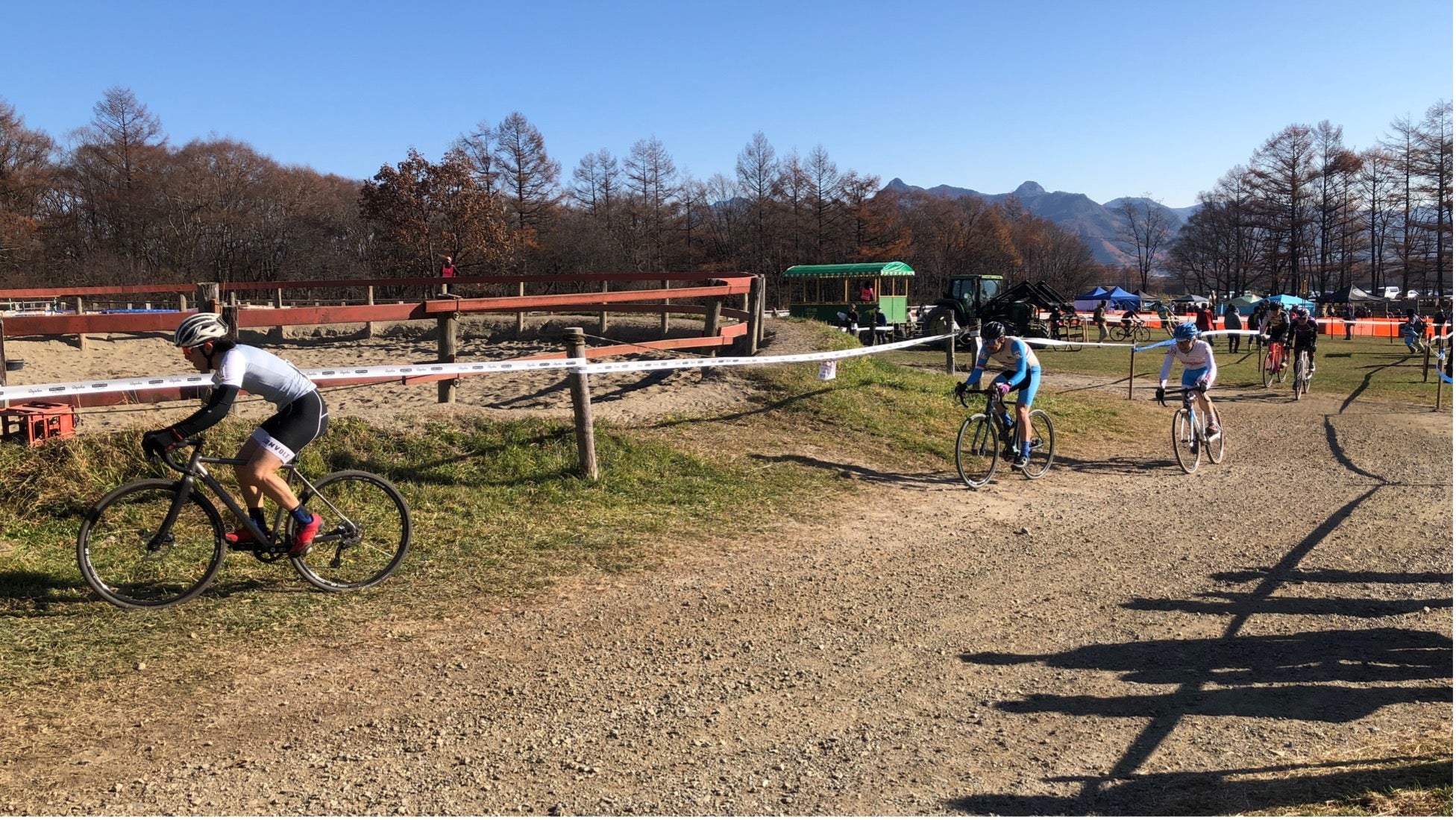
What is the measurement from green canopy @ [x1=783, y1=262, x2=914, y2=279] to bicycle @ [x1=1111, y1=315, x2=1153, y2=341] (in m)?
7.87

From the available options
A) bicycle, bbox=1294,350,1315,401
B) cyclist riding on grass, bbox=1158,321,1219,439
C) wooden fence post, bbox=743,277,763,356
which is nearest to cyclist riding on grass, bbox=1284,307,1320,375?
bicycle, bbox=1294,350,1315,401

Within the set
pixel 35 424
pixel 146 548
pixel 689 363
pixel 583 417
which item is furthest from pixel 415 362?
pixel 146 548

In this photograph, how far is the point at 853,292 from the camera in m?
35.8

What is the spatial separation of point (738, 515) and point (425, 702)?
3.94 m

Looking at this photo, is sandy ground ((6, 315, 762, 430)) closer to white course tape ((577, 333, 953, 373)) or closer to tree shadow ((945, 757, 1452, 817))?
white course tape ((577, 333, 953, 373))

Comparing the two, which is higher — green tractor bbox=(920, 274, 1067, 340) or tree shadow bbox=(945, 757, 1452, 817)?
green tractor bbox=(920, 274, 1067, 340)

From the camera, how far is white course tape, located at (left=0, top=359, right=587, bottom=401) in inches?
257

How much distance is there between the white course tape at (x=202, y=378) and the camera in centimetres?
652

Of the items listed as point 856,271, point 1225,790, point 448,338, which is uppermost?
point 856,271

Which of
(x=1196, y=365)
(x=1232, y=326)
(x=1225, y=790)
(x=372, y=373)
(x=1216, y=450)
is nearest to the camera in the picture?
(x=1225, y=790)

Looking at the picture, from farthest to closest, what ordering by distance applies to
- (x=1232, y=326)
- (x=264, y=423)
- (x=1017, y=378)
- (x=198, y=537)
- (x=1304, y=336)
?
1. (x=1232, y=326)
2. (x=1304, y=336)
3. (x=1017, y=378)
4. (x=198, y=537)
5. (x=264, y=423)

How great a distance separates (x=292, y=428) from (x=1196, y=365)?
9.36m

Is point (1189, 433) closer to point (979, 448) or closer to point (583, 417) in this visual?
point (979, 448)

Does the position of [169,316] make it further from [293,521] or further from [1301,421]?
[1301,421]
